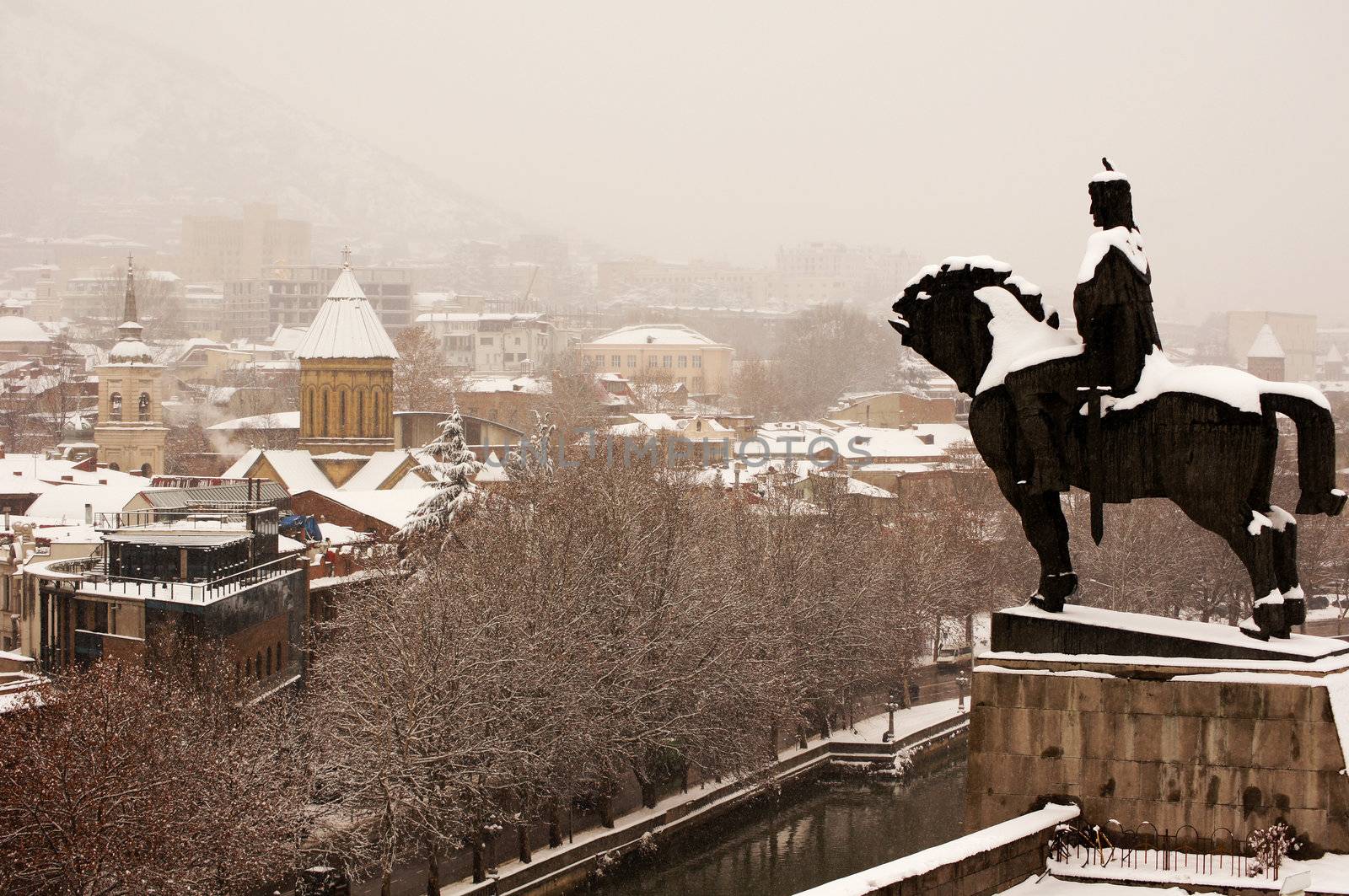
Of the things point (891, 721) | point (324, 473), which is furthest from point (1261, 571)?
point (324, 473)

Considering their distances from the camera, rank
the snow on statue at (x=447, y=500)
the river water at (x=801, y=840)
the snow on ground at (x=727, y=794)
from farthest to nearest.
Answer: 1. the snow on statue at (x=447, y=500)
2. the river water at (x=801, y=840)
3. the snow on ground at (x=727, y=794)

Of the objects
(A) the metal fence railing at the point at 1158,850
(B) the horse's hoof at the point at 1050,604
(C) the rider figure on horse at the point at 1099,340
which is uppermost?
(C) the rider figure on horse at the point at 1099,340

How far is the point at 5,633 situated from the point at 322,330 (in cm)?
2510

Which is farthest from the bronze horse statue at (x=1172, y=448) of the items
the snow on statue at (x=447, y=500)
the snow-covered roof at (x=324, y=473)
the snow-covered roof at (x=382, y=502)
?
the snow-covered roof at (x=324, y=473)

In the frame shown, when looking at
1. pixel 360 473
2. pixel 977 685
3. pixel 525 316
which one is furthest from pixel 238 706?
pixel 525 316

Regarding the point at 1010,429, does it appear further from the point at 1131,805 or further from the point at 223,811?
the point at 223,811

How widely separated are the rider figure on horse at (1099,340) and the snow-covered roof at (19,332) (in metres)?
143

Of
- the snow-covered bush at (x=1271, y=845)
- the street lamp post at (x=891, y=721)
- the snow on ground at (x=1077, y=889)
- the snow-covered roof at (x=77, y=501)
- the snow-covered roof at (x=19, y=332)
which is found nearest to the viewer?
the snow-covered bush at (x=1271, y=845)

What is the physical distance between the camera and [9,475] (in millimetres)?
63969

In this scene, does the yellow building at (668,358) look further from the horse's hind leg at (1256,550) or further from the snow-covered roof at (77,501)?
the horse's hind leg at (1256,550)

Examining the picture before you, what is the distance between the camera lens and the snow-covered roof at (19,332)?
474 feet

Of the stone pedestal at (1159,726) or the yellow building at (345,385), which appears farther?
the yellow building at (345,385)

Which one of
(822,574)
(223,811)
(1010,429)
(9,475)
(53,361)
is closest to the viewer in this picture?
(1010,429)

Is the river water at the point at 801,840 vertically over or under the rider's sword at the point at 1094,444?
under
